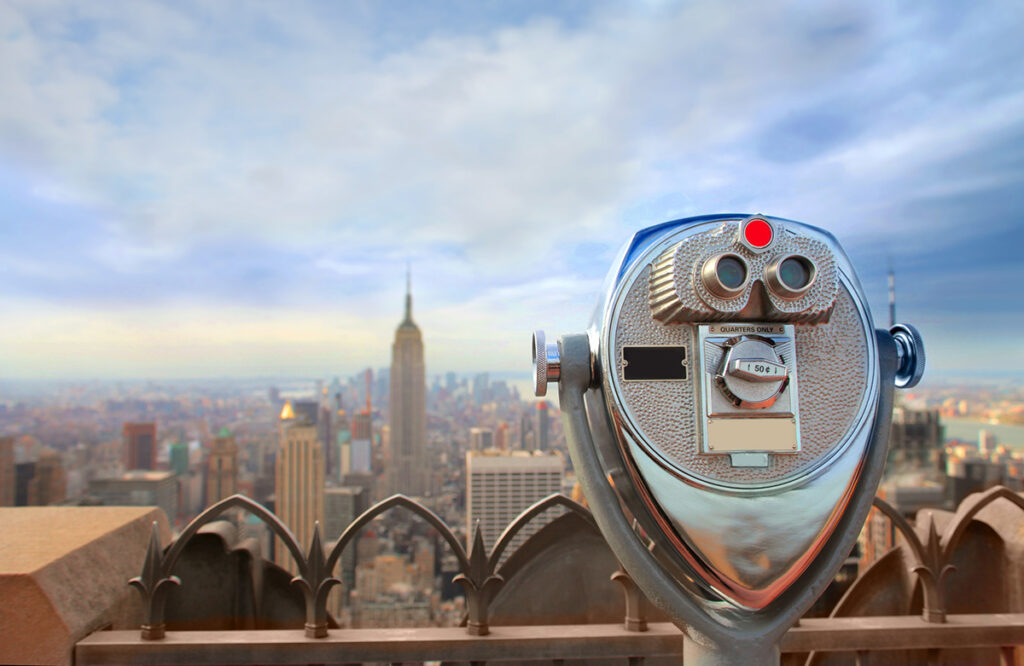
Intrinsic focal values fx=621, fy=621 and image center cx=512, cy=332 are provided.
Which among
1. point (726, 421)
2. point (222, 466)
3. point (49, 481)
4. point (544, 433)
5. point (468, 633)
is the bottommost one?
point (222, 466)

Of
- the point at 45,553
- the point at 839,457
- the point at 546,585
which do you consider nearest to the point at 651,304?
the point at 839,457

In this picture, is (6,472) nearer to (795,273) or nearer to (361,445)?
(795,273)

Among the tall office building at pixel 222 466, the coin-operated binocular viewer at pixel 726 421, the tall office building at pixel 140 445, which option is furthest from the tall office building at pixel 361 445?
the coin-operated binocular viewer at pixel 726 421

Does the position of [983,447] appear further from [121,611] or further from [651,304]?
[121,611]

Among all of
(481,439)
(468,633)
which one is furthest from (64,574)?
(481,439)

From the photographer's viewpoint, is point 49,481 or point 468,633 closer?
point 468,633

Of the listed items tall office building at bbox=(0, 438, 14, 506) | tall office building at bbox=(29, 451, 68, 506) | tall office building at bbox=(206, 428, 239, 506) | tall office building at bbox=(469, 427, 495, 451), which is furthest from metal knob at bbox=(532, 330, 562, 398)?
tall office building at bbox=(206, 428, 239, 506)

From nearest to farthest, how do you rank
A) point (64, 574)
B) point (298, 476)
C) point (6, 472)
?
point (64, 574) < point (6, 472) < point (298, 476)

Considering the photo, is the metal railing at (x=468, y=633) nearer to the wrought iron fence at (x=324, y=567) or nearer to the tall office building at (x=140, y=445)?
the wrought iron fence at (x=324, y=567)
